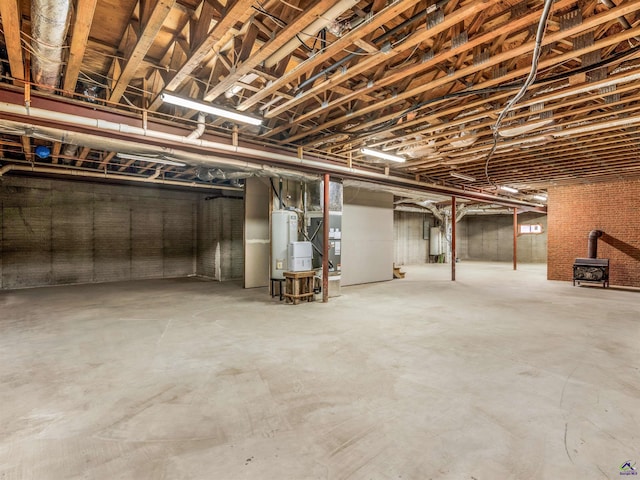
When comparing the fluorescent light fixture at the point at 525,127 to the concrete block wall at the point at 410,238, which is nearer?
the fluorescent light fixture at the point at 525,127

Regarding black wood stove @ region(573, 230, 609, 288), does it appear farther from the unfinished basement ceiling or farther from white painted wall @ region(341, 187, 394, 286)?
white painted wall @ region(341, 187, 394, 286)

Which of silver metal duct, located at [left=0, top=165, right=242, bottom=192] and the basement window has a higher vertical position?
Answer: silver metal duct, located at [left=0, top=165, right=242, bottom=192]

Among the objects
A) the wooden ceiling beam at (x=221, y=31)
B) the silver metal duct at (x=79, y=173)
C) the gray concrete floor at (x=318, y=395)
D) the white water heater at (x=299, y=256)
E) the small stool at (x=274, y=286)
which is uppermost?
the wooden ceiling beam at (x=221, y=31)

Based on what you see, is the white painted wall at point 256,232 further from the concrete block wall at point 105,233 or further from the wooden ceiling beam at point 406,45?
the wooden ceiling beam at point 406,45

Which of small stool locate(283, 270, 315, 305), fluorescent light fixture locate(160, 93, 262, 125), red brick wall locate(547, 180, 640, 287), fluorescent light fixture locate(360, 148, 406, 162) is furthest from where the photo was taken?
red brick wall locate(547, 180, 640, 287)

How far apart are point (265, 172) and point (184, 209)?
575cm

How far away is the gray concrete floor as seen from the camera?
6.11 feet

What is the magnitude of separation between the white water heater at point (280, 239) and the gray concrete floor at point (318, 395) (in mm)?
1754

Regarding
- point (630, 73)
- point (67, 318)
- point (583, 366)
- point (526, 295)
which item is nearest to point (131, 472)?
point (583, 366)

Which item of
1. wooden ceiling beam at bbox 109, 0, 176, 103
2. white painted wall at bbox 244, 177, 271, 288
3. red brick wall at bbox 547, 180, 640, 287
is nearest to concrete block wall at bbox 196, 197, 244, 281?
white painted wall at bbox 244, 177, 271, 288

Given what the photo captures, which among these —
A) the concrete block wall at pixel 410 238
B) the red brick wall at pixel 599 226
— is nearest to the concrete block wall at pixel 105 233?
the concrete block wall at pixel 410 238

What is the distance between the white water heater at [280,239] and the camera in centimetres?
689

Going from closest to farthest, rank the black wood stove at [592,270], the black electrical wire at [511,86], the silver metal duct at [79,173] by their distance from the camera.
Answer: the black electrical wire at [511,86] → the silver metal duct at [79,173] → the black wood stove at [592,270]

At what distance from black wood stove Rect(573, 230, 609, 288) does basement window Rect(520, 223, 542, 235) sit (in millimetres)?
7537
